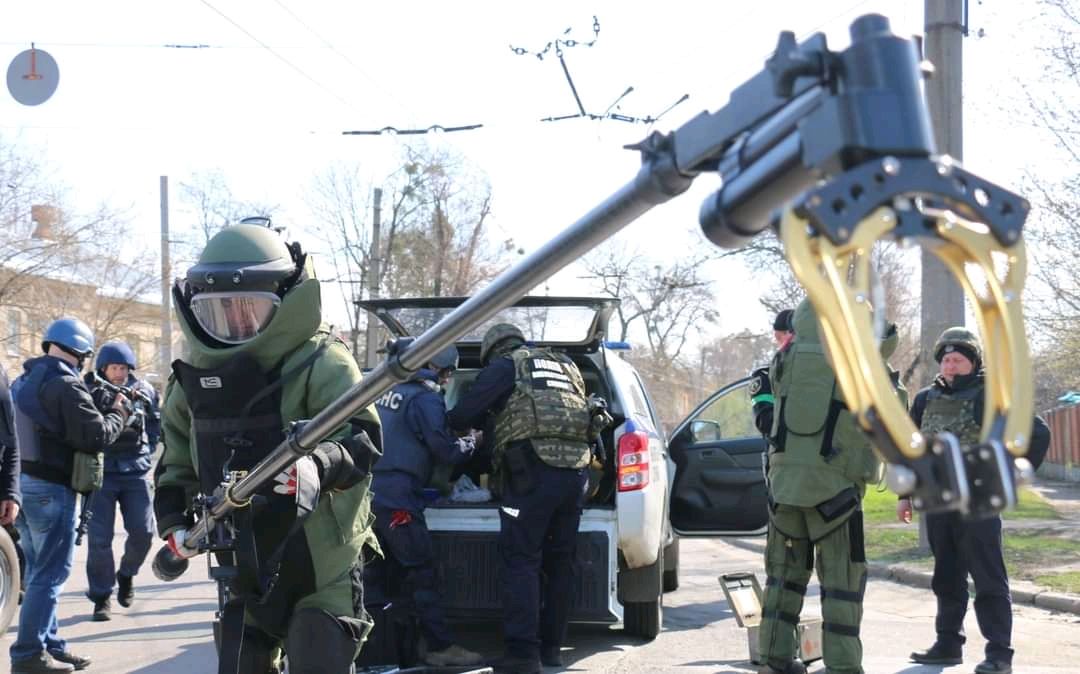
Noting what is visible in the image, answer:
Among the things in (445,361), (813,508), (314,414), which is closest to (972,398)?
(813,508)

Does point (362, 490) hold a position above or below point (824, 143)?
below

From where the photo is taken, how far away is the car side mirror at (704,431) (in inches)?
326

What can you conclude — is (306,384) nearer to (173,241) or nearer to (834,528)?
(834,528)

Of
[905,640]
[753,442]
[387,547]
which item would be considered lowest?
[905,640]

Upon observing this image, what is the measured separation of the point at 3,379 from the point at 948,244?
587cm

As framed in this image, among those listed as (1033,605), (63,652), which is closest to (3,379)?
(63,652)

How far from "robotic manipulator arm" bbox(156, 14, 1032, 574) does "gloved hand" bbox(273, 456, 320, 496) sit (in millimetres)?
1927

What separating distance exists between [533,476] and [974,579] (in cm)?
246

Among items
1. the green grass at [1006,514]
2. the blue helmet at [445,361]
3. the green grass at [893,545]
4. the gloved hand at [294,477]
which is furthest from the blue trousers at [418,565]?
the green grass at [1006,514]

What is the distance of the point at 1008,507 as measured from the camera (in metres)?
1.65

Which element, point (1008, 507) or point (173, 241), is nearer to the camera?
point (1008, 507)

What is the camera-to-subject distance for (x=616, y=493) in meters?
7.16

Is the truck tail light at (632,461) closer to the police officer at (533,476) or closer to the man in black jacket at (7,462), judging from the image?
the police officer at (533,476)

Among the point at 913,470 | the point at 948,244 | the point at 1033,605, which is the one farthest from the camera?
the point at 1033,605
